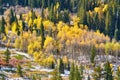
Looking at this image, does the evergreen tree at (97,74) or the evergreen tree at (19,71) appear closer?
the evergreen tree at (97,74)

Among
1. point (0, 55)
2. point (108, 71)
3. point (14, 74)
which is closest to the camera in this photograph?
point (108, 71)

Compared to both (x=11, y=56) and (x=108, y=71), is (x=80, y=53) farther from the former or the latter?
(x=108, y=71)

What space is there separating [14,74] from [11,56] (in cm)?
2594

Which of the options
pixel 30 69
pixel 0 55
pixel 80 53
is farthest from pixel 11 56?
pixel 80 53

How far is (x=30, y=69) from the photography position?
17700 centimetres

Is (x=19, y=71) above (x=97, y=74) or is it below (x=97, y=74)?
above

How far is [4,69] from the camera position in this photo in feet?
562

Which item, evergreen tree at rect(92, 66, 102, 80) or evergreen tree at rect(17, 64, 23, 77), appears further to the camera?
evergreen tree at rect(17, 64, 23, 77)

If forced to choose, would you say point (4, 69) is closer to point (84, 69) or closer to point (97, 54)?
point (84, 69)

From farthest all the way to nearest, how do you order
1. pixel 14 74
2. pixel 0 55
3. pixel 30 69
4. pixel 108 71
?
pixel 0 55, pixel 30 69, pixel 14 74, pixel 108 71

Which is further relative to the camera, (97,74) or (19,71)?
(19,71)

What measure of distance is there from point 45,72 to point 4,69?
16.3m

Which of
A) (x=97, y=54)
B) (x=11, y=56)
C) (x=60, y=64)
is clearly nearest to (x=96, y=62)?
→ (x=97, y=54)

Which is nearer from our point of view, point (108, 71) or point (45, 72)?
point (108, 71)
